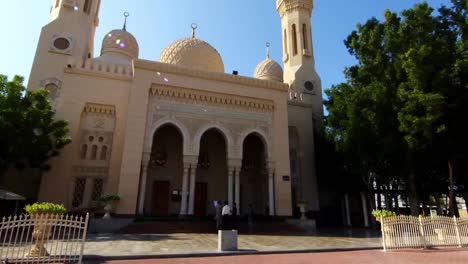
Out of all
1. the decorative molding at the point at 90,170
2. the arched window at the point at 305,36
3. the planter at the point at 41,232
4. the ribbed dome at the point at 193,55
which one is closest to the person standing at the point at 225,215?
the planter at the point at 41,232

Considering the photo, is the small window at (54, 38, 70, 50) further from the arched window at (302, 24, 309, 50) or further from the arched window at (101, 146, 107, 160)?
the arched window at (302, 24, 309, 50)

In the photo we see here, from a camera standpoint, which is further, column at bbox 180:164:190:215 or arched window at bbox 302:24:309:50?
arched window at bbox 302:24:309:50

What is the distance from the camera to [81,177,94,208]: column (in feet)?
52.7

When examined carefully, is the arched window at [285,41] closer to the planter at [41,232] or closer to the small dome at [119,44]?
the small dome at [119,44]

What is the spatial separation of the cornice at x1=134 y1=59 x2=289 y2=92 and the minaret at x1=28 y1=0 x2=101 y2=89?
610 cm

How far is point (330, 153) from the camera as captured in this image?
66.2ft

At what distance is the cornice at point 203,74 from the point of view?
53.5ft

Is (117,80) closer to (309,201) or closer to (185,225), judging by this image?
(185,225)

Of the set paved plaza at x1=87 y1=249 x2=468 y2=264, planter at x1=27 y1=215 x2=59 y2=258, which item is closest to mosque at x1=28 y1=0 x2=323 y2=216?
planter at x1=27 y1=215 x2=59 y2=258

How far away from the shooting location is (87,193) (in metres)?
16.2

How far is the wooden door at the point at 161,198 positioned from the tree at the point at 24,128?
5823 millimetres

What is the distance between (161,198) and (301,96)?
1267 cm

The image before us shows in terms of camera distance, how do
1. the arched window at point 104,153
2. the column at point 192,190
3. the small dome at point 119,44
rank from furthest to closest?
the small dome at point 119,44 < the arched window at point 104,153 < the column at point 192,190

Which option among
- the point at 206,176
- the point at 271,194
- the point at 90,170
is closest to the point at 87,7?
the point at 90,170
